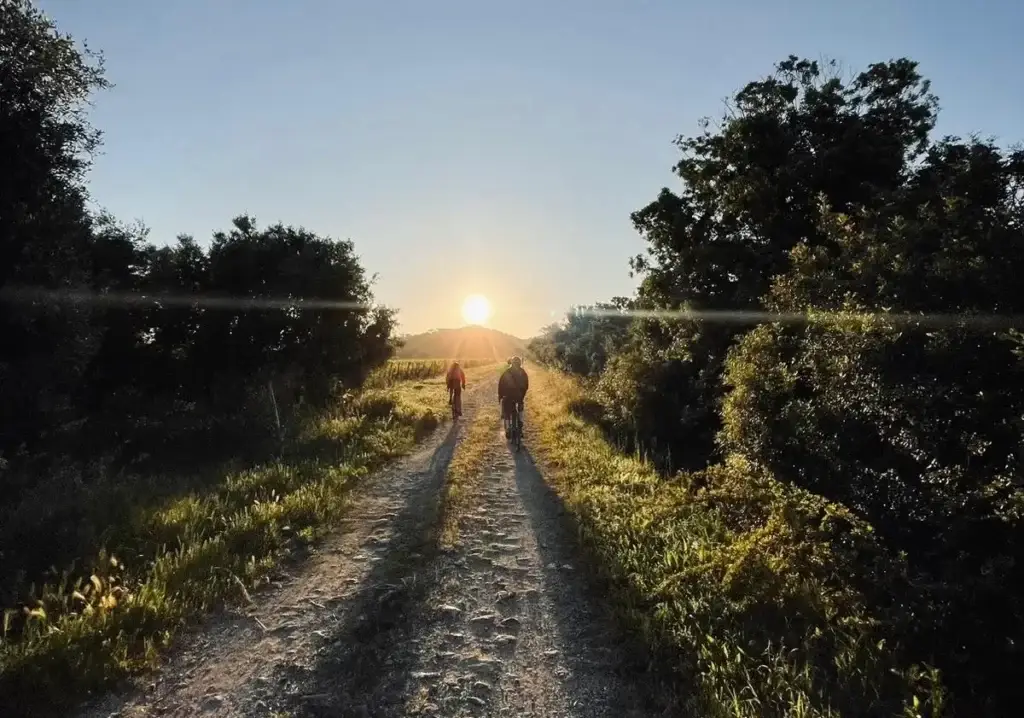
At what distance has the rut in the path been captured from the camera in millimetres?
4797

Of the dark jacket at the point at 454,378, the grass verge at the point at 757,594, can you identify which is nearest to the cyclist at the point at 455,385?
the dark jacket at the point at 454,378

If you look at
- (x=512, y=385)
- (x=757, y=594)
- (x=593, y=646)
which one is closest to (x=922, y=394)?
(x=757, y=594)

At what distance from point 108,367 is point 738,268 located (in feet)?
79.9

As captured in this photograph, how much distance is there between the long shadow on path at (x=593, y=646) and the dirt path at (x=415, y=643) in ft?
0.06

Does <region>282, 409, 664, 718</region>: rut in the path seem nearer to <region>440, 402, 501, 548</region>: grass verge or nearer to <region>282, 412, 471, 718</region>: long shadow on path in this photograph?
<region>282, 412, 471, 718</region>: long shadow on path

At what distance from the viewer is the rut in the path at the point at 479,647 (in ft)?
15.7

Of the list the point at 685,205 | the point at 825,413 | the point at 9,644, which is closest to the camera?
the point at 9,644

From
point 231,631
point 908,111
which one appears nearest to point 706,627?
point 231,631

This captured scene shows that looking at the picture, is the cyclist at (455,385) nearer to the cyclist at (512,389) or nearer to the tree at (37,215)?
the cyclist at (512,389)

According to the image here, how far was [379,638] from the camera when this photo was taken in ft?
19.0

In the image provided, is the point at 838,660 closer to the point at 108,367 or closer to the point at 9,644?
the point at 9,644

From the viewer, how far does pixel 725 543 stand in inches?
315

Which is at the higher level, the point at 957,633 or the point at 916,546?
the point at 916,546

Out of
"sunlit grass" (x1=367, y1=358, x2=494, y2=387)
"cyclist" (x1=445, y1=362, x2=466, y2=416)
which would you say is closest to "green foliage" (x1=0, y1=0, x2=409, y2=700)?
"cyclist" (x1=445, y1=362, x2=466, y2=416)
